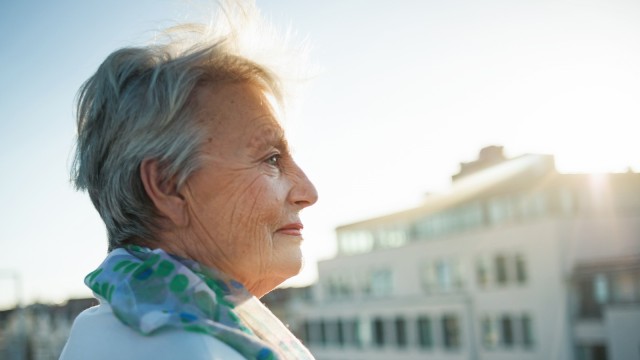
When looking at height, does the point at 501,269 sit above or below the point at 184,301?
below

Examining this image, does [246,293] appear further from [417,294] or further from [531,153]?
[417,294]

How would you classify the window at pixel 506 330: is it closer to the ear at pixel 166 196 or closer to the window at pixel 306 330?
the window at pixel 306 330

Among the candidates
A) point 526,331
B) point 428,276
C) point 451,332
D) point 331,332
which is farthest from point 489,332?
point 331,332

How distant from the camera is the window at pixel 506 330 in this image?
1340 inches

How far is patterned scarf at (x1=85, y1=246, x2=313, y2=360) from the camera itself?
111 cm

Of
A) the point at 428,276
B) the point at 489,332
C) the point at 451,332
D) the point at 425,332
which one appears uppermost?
the point at 428,276

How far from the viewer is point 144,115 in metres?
1.40

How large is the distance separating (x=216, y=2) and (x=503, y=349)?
113ft

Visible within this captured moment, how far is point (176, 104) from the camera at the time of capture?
138 centimetres

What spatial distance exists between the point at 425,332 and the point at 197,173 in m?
39.2

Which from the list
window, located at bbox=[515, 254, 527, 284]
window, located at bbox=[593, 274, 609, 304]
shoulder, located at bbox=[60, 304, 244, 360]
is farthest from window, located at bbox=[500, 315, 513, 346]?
shoulder, located at bbox=[60, 304, 244, 360]

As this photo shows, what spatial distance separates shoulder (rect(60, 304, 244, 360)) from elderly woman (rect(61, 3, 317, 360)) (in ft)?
0.08

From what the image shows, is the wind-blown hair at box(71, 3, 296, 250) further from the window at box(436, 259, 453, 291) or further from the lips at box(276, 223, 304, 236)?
the window at box(436, 259, 453, 291)

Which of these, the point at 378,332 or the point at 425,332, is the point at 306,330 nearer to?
the point at 378,332
